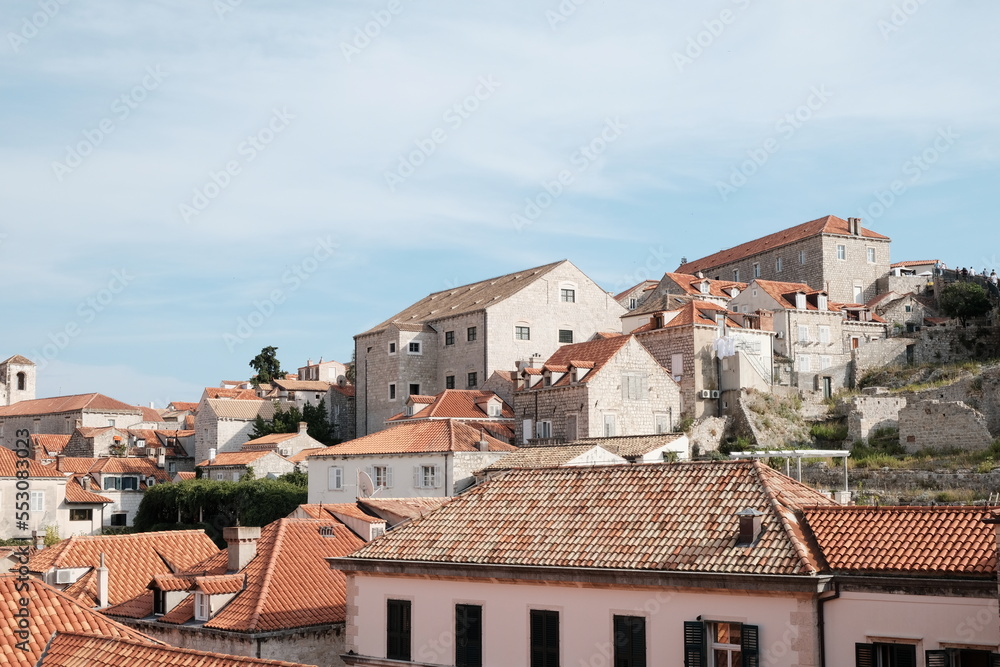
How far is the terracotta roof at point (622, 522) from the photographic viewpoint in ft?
59.9

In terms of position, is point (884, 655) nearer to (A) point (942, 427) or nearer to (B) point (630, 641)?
(B) point (630, 641)

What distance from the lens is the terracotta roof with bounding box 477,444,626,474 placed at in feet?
129

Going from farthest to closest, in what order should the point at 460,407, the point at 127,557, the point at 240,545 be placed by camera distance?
1. the point at 460,407
2. the point at 127,557
3. the point at 240,545

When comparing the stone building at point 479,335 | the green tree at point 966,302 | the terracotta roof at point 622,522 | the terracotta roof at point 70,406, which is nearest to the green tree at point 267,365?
the terracotta roof at point 70,406

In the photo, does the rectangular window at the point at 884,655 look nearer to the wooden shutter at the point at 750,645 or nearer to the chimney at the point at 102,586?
the wooden shutter at the point at 750,645

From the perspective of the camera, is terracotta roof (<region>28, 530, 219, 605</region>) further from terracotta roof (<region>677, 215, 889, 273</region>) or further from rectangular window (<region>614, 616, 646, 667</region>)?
terracotta roof (<region>677, 215, 889, 273</region>)

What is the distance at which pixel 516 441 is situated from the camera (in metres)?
54.7

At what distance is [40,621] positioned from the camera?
15484 mm

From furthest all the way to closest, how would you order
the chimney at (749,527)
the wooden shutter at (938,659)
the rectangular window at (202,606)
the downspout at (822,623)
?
1. the rectangular window at (202,606)
2. the chimney at (749,527)
3. the downspout at (822,623)
4. the wooden shutter at (938,659)

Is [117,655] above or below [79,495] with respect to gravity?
above

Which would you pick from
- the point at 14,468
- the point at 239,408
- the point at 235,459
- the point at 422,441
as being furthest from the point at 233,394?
the point at 422,441

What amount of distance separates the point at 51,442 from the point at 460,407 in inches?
1706

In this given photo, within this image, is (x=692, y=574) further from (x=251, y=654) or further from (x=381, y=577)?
(x=251, y=654)

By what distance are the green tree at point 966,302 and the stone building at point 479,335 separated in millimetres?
22756
